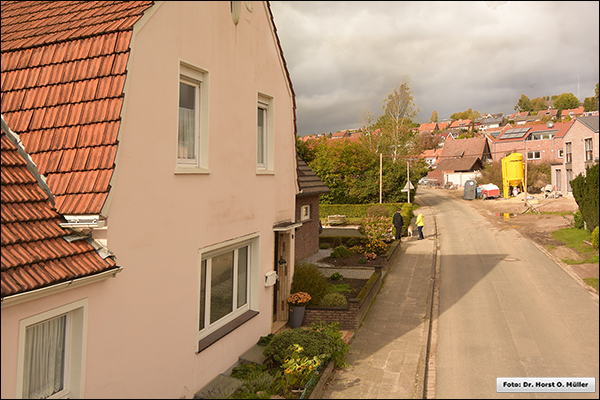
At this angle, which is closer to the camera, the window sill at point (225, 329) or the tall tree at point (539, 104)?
the window sill at point (225, 329)

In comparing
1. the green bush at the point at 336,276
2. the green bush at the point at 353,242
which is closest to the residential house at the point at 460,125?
the green bush at the point at 353,242

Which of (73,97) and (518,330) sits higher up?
(73,97)

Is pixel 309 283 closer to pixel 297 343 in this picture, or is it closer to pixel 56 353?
pixel 297 343

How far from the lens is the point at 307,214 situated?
18.6m

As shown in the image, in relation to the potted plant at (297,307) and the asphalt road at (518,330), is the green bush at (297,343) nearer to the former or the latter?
the potted plant at (297,307)

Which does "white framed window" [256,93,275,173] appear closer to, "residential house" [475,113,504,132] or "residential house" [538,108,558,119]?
"residential house" [538,108,558,119]

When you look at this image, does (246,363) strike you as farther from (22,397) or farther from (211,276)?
(22,397)

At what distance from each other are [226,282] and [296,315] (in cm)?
299

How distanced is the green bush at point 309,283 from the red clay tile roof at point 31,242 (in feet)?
21.7

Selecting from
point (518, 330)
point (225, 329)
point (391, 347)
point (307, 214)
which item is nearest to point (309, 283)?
point (391, 347)

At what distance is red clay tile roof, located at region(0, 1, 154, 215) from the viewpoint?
4.26 m

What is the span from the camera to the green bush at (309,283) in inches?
408

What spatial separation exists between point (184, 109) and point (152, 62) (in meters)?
1.01

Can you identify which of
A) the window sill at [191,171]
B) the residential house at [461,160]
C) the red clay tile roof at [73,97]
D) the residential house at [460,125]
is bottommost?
the window sill at [191,171]
